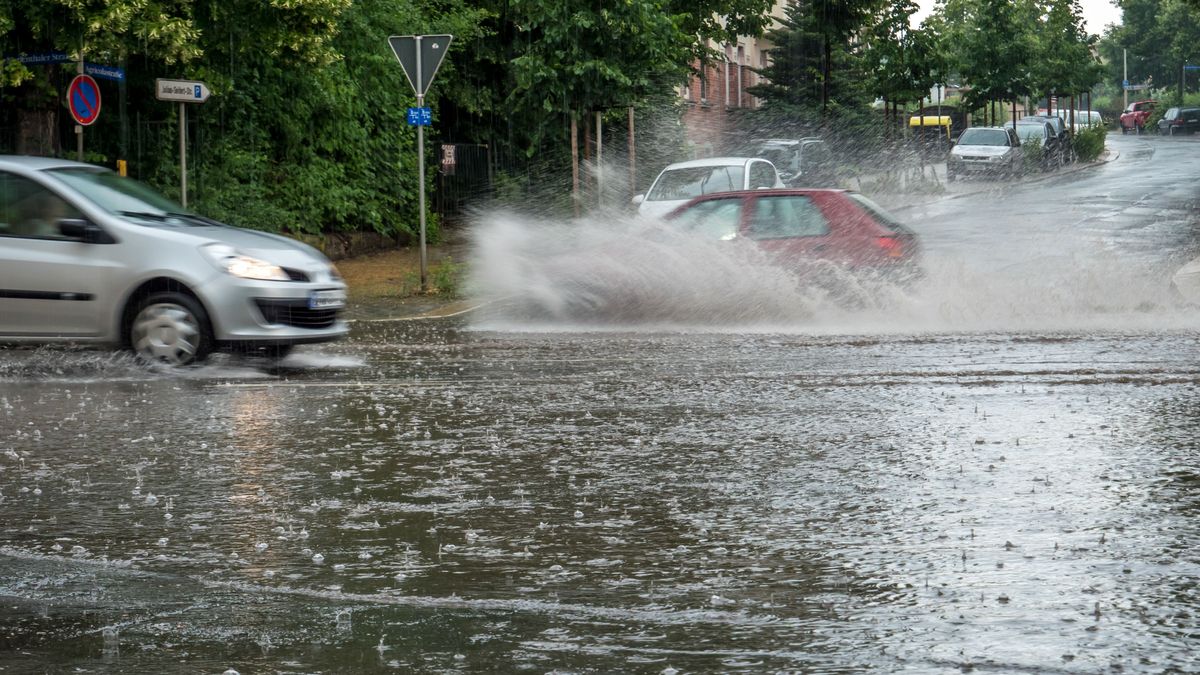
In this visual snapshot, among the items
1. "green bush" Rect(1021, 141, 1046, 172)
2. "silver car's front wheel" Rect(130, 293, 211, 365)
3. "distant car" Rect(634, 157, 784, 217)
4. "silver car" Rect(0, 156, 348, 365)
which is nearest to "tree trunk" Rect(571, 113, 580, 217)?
"distant car" Rect(634, 157, 784, 217)

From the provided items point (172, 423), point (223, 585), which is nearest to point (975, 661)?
point (223, 585)

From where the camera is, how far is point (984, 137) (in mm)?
49625

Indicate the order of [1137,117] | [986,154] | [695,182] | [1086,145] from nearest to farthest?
[695,182] → [986,154] → [1086,145] → [1137,117]

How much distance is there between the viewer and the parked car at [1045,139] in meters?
52.9

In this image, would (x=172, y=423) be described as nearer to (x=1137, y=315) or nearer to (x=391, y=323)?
(x=391, y=323)

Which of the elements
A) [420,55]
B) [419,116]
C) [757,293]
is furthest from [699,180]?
[757,293]

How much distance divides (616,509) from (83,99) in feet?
42.8

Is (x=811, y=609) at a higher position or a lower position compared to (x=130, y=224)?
lower

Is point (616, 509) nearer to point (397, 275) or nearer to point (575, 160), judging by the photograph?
point (397, 275)

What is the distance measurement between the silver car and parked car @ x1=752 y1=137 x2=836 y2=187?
802 inches

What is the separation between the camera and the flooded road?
4484 millimetres

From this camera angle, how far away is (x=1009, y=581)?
5.07m

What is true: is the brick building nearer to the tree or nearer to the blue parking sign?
the tree

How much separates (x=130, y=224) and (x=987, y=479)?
720 centimetres
